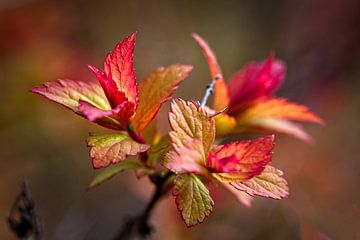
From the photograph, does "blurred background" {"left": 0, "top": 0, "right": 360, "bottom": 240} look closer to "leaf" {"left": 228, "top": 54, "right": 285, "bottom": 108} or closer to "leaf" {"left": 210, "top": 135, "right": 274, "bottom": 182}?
"leaf" {"left": 228, "top": 54, "right": 285, "bottom": 108}

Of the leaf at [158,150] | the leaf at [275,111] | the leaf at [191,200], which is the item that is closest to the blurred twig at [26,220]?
the leaf at [158,150]

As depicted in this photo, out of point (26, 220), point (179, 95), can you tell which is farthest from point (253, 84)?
point (179, 95)

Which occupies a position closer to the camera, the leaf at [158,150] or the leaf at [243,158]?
the leaf at [243,158]

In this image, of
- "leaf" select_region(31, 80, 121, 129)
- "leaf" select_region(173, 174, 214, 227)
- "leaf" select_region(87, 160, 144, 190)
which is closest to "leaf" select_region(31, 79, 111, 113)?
"leaf" select_region(31, 80, 121, 129)

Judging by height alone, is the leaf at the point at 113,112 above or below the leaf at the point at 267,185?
above

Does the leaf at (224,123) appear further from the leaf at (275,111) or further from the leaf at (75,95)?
the leaf at (75,95)

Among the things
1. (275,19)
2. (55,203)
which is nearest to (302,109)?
(55,203)

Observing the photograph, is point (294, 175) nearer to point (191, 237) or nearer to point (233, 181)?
point (191, 237)
